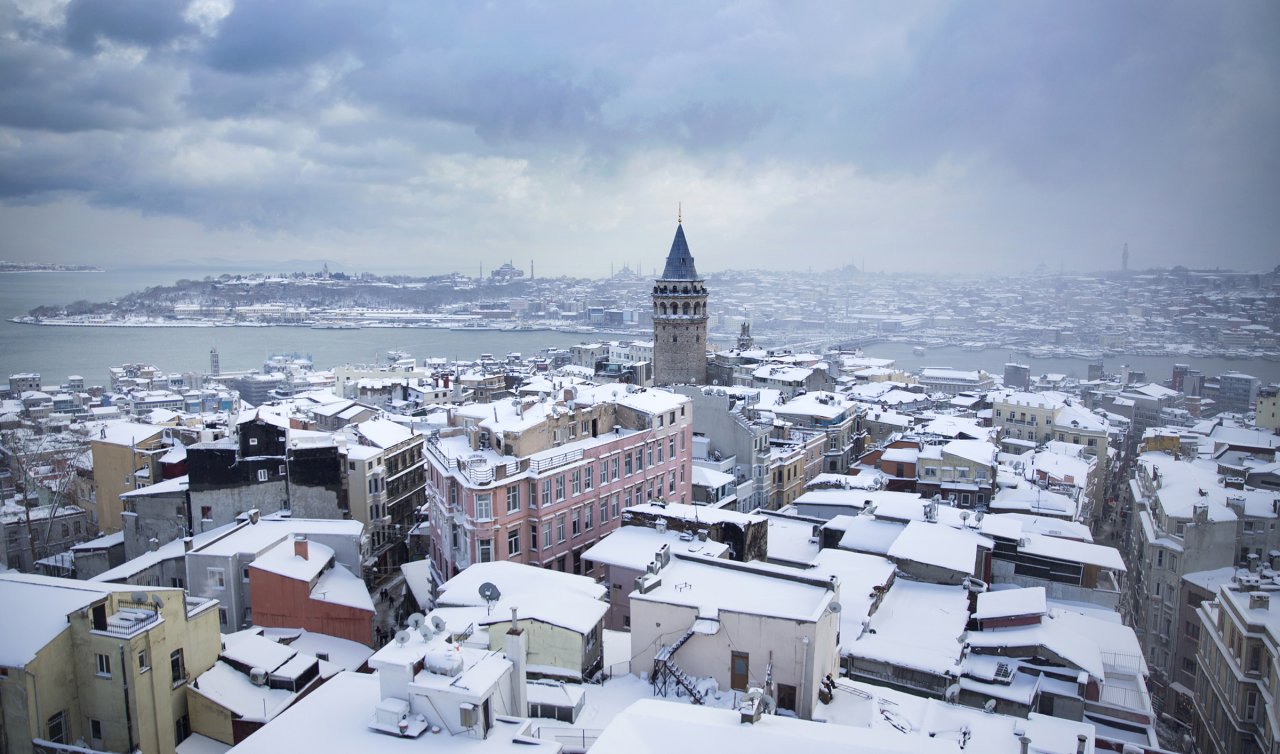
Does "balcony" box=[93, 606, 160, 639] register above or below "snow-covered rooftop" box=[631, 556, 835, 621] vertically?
above

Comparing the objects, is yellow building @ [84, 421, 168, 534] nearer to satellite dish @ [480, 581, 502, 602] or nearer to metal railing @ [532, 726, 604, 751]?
satellite dish @ [480, 581, 502, 602]

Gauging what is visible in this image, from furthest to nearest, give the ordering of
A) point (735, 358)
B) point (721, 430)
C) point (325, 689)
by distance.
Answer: point (735, 358)
point (721, 430)
point (325, 689)

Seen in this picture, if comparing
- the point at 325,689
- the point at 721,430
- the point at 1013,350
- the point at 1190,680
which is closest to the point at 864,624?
the point at 325,689

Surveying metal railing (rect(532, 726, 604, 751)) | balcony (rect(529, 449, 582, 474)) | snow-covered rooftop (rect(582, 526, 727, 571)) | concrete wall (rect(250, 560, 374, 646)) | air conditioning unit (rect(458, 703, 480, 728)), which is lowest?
concrete wall (rect(250, 560, 374, 646))

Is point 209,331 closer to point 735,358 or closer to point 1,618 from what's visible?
point 735,358

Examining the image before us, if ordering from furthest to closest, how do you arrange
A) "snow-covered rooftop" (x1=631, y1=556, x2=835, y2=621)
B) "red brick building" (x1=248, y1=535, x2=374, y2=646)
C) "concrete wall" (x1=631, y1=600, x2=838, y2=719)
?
"red brick building" (x1=248, y1=535, x2=374, y2=646) < "snow-covered rooftop" (x1=631, y1=556, x2=835, y2=621) < "concrete wall" (x1=631, y1=600, x2=838, y2=719)

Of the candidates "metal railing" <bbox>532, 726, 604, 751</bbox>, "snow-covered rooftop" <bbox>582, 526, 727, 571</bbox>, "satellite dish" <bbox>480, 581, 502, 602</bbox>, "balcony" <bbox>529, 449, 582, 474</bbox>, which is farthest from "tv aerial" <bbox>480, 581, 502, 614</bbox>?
"balcony" <bbox>529, 449, 582, 474</bbox>
